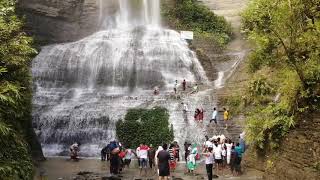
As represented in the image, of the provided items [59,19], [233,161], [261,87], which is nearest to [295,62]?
[233,161]

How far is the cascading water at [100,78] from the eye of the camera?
981 inches

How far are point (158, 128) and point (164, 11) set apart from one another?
22333 mm

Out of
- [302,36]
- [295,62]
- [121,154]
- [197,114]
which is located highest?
[302,36]

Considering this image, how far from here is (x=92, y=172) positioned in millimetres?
Answer: 18266

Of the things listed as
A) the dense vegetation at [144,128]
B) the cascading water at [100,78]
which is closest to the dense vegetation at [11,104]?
the dense vegetation at [144,128]

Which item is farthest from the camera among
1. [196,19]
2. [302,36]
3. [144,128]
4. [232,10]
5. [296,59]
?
[232,10]

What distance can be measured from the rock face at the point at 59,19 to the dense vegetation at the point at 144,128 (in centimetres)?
1684

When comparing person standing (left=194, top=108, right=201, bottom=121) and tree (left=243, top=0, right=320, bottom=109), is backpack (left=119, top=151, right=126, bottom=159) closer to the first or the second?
person standing (left=194, top=108, right=201, bottom=121)

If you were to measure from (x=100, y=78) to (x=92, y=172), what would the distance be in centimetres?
1468

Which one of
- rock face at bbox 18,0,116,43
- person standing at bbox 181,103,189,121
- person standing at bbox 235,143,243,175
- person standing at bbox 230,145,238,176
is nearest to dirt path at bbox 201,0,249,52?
Answer: rock face at bbox 18,0,116,43

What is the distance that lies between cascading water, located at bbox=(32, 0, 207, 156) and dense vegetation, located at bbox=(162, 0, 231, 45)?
9.70 ft

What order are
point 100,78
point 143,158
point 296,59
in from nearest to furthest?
point 296,59 → point 143,158 → point 100,78

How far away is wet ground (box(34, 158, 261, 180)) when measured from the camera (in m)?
16.9

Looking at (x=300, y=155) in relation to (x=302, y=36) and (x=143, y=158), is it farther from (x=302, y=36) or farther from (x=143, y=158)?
(x=143, y=158)
